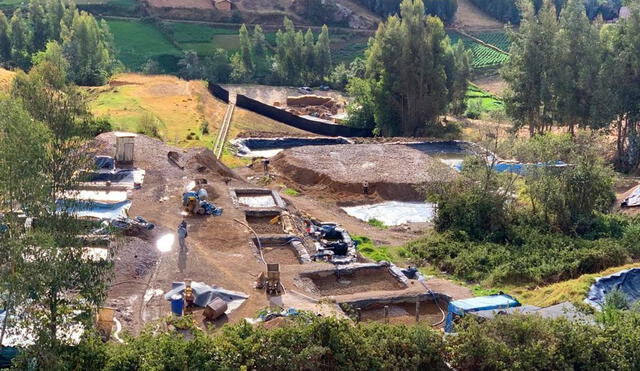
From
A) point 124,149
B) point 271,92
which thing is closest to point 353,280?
point 124,149

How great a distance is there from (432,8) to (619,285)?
7959 centimetres

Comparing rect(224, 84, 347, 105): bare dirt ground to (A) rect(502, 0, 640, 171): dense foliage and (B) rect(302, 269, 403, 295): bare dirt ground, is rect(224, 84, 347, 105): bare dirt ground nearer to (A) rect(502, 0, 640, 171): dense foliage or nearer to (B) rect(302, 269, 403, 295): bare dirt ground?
(A) rect(502, 0, 640, 171): dense foliage

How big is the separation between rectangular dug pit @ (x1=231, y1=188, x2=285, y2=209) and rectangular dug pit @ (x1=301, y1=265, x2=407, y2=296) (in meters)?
7.20

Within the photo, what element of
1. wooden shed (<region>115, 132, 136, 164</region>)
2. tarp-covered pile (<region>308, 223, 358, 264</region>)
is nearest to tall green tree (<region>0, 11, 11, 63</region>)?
wooden shed (<region>115, 132, 136, 164</region>)

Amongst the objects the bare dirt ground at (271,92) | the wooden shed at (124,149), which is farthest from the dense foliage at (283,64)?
the wooden shed at (124,149)

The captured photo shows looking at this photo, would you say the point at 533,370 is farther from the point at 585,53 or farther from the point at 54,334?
the point at 585,53

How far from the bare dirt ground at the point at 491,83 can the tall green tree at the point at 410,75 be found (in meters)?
27.6

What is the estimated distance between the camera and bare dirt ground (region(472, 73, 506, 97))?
7824cm

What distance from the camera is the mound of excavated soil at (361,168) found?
121 ft

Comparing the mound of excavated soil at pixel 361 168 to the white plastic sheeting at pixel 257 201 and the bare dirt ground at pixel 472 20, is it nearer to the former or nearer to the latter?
the white plastic sheeting at pixel 257 201

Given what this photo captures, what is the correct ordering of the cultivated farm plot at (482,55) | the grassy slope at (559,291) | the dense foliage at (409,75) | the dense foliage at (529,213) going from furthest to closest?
1. the cultivated farm plot at (482,55)
2. the dense foliage at (409,75)
3. the dense foliage at (529,213)
4. the grassy slope at (559,291)

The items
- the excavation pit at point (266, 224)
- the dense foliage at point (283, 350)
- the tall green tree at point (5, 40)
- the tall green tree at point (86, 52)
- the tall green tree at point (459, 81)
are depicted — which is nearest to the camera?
the dense foliage at point (283, 350)

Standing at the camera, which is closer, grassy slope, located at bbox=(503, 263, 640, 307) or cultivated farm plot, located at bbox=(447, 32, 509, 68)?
grassy slope, located at bbox=(503, 263, 640, 307)

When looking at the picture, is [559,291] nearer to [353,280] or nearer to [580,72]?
[353,280]
